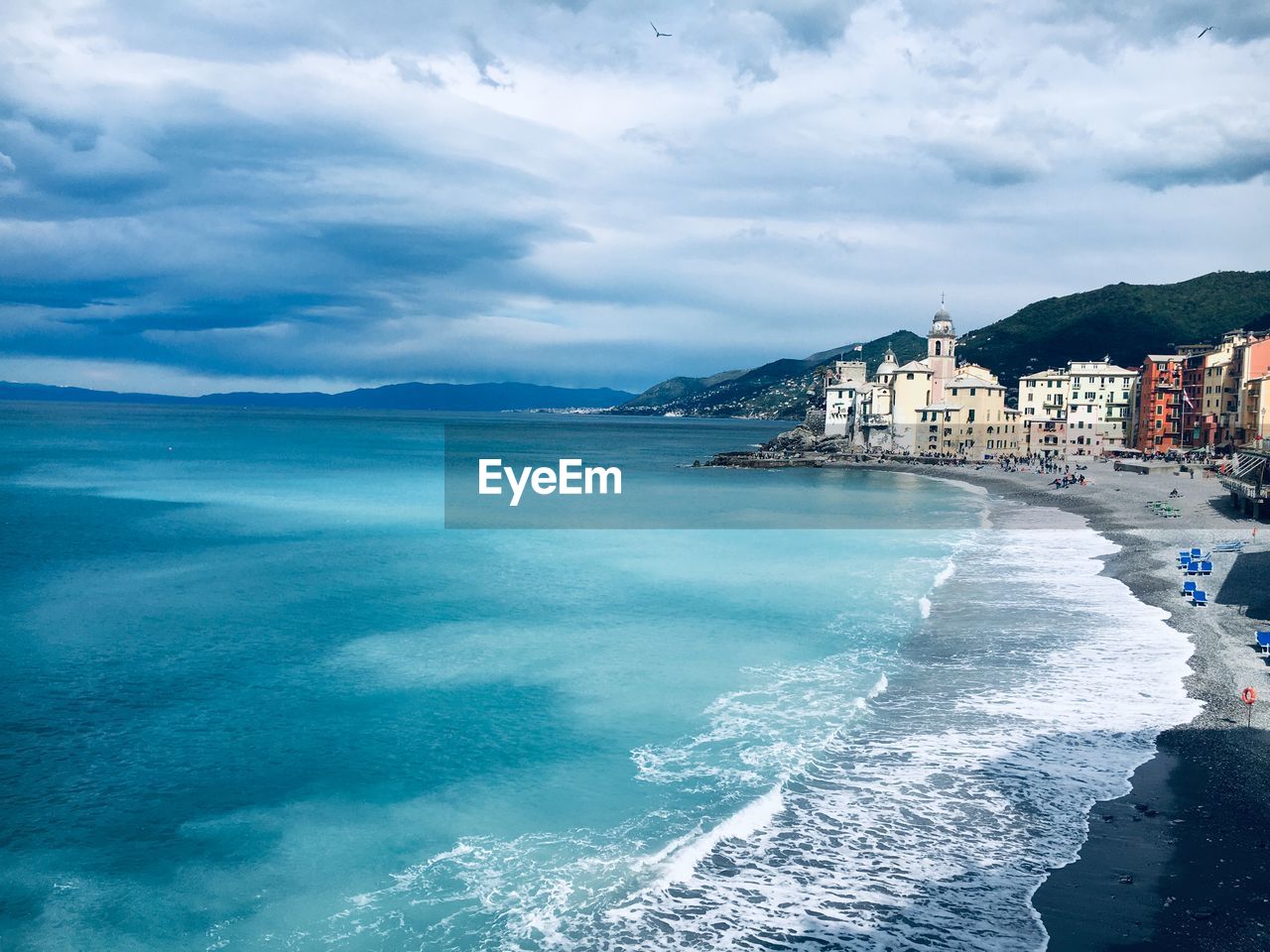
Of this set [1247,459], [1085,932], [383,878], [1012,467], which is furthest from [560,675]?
[1012,467]

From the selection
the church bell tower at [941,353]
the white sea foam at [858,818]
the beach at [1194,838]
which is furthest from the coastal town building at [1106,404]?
the white sea foam at [858,818]

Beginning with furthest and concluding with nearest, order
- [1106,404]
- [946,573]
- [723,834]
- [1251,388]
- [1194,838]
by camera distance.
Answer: [1106,404] → [1251,388] → [946,573] → [723,834] → [1194,838]

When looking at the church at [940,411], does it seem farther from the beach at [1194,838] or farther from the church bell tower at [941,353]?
the beach at [1194,838]

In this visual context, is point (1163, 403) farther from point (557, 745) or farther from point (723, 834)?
point (723, 834)

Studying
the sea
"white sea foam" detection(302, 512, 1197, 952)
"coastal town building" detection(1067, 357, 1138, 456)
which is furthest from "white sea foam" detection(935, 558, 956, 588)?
"coastal town building" detection(1067, 357, 1138, 456)

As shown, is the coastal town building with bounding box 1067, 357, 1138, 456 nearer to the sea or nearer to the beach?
the sea

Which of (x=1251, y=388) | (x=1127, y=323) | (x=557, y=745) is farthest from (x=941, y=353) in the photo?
(x=557, y=745)
